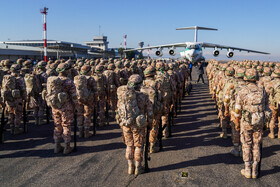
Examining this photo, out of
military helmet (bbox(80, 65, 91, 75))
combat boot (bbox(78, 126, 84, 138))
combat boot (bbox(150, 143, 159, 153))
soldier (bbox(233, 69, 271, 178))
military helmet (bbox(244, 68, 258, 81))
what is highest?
military helmet (bbox(80, 65, 91, 75))

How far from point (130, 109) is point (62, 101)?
221 cm

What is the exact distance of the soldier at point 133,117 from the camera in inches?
172

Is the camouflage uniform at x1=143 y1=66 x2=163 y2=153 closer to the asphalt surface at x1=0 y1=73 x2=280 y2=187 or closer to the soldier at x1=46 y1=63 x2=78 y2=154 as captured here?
the asphalt surface at x1=0 y1=73 x2=280 y2=187

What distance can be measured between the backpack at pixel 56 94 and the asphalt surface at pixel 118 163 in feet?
5.01

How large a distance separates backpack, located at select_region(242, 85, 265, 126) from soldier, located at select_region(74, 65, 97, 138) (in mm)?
4664

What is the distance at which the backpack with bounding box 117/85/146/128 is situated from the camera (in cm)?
434

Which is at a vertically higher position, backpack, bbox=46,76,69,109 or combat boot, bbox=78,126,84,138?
backpack, bbox=46,76,69,109

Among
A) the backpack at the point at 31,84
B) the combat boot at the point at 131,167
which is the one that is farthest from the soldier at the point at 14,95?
the combat boot at the point at 131,167

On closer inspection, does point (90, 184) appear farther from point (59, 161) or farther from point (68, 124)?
point (68, 124)

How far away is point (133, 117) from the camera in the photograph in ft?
14.4

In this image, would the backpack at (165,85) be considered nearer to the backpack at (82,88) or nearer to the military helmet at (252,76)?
the backpack at (82,88)

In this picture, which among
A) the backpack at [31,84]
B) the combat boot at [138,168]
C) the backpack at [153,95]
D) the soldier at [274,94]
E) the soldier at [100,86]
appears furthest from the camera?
the soldier at [100,86]

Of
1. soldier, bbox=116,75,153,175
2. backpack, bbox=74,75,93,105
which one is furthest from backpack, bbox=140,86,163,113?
backpack, bbox=74,75,93,105

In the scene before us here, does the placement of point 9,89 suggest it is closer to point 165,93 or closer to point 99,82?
point 99,82
